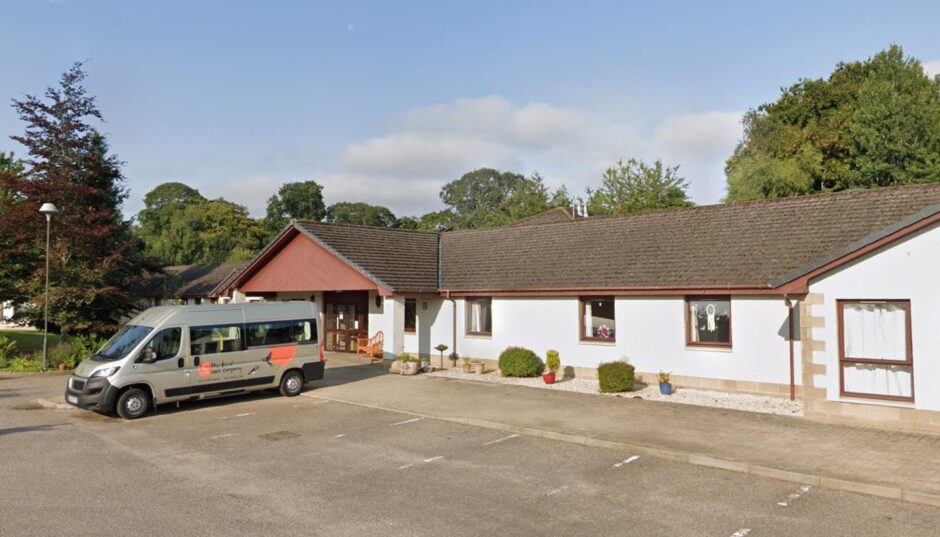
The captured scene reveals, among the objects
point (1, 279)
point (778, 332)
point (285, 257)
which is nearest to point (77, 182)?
point (1, 279)

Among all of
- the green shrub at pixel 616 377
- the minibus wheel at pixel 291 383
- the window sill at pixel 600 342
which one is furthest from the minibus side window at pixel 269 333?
the window sill at pixel 600 342

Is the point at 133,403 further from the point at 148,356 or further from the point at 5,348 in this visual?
the point at 5,348

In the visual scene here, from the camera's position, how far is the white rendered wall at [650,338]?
1502 centimetres

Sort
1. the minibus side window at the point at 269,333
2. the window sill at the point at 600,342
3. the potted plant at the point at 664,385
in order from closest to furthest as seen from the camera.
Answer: the potted plant at the point at 664,385
the minibus side window at the point at 269,333
the window sill at the point at 600,342

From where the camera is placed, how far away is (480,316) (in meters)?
21.8

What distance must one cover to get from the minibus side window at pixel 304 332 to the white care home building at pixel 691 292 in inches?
149

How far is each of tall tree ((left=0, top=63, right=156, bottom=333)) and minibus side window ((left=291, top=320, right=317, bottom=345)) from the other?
42.6 feet

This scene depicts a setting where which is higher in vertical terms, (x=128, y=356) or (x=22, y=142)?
(x=22, y=142)

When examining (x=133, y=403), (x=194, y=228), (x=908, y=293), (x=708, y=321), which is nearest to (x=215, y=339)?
(x=133, y=403)

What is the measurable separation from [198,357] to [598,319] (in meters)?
11.1

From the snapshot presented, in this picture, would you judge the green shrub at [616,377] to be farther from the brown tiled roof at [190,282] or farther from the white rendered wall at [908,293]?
the brown tiled roof at [190,282]

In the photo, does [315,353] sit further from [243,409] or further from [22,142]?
[22,142]

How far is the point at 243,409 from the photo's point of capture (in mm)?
15008

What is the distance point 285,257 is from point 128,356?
11.6 meters
